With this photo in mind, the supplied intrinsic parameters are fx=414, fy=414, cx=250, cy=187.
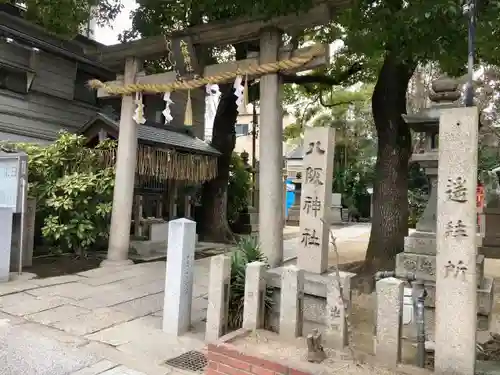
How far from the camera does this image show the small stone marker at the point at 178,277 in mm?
5043

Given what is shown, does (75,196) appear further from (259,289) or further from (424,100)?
(424,100)

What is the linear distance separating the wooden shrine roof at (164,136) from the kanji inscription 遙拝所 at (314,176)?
6.40 metres

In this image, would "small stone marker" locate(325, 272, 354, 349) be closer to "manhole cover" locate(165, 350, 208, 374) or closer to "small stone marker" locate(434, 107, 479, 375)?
"small stone marker" locate(434, 107, 479, 375)

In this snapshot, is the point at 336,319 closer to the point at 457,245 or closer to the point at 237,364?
Result: the point at 237,364

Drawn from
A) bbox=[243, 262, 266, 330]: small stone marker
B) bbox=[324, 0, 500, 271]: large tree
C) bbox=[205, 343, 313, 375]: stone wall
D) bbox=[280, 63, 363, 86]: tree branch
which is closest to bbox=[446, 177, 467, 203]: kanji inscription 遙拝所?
bbox=[205, 343, 313, 375]: stone wall

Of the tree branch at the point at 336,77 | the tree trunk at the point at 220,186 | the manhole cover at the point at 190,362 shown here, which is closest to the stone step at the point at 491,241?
the tree branch at the point at 336,77

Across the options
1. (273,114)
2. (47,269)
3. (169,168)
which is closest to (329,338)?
(273,114)

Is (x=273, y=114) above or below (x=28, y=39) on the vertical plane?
below

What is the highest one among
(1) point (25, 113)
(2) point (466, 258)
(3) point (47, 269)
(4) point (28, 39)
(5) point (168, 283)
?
(4) point (28, 39)

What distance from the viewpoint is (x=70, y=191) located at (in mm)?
9008

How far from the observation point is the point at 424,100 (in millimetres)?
20625

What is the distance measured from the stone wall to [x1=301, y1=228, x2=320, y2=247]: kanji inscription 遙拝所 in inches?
67.9

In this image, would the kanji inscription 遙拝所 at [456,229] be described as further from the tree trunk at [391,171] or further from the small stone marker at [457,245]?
the tree trunk at [391,171]

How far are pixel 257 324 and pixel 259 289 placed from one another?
36 cm
